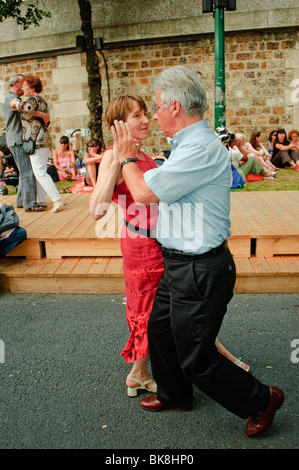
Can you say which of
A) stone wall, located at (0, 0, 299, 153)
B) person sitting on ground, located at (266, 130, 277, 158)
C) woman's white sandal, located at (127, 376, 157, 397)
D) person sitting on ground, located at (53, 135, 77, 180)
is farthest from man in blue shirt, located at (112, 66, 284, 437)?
stone wall, located at (0, 0, 299, 153)

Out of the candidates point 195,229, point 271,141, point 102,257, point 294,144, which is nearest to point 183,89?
point 195,229

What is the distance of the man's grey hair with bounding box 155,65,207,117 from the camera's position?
193 centimetres

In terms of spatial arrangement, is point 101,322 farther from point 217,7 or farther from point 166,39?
point 166,39

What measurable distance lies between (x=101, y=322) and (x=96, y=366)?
68 cm

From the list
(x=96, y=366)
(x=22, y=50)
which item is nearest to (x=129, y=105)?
(x=96, y=366)

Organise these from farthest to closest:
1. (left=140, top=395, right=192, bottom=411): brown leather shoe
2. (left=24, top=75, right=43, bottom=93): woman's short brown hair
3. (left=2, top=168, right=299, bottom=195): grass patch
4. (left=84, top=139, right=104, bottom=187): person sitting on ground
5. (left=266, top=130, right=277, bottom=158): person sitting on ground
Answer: (left=266, top=130, right=277, bottom=158): person sitting on ground < (left=84, top=139, right=104, bottom=187): person sitting on ground < (left=2, top=168, right=299, bottom=195): grass patch < (left=24, top=75, right=43, bottom=93): woman's short brown hair < (left=140, top=395, right=192, bottom=411): brown leather shoe

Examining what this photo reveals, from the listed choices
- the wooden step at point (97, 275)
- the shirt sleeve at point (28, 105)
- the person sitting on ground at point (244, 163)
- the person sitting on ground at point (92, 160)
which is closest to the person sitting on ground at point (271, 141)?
the person sitting on ground at point (244, 163)

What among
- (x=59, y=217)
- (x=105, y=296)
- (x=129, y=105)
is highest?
(x=129, y=105)

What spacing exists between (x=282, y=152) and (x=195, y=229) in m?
9.14

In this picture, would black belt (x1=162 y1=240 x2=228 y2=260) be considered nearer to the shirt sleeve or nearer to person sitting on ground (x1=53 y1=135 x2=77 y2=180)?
the shirt sleeve

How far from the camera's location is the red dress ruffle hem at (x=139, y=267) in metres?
2.41

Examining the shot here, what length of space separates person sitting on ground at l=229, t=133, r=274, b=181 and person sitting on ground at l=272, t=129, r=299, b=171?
4.98 feet

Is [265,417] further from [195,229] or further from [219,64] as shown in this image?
[219,64]

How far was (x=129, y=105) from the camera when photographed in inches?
93.0
